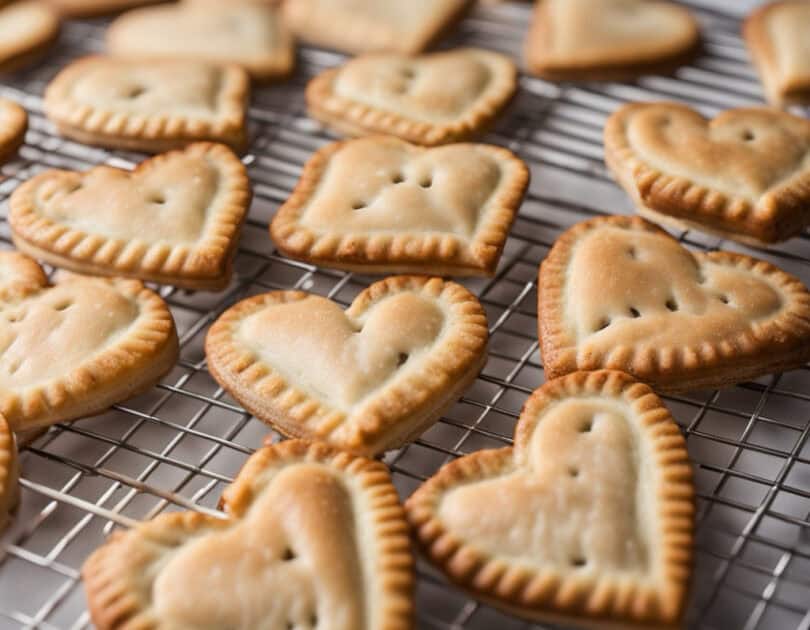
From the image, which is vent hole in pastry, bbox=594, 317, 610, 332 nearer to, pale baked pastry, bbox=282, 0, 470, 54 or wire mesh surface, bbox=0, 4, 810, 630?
wire mesh surface, bbox=0, 4, 810, 630

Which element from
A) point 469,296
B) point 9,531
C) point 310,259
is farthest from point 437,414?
point 9,531

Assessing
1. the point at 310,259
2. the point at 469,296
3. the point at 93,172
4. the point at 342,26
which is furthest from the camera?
the point at 342,26

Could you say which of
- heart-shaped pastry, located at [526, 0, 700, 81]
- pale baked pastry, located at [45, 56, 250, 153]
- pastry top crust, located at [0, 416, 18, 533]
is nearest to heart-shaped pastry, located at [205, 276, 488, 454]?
pastry top crust, located at [0, 416, 18, 533]

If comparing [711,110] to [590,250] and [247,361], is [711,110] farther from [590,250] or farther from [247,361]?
[247,361]

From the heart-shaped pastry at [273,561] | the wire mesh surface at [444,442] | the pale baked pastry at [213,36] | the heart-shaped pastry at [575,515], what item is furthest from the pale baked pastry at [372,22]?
the heart-shaped pastry at [273,561]

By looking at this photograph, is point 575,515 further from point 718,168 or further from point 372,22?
point 372,22

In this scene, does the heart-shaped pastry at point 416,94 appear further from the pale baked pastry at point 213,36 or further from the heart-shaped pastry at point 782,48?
the heart-shaped pastry at point 782,48
